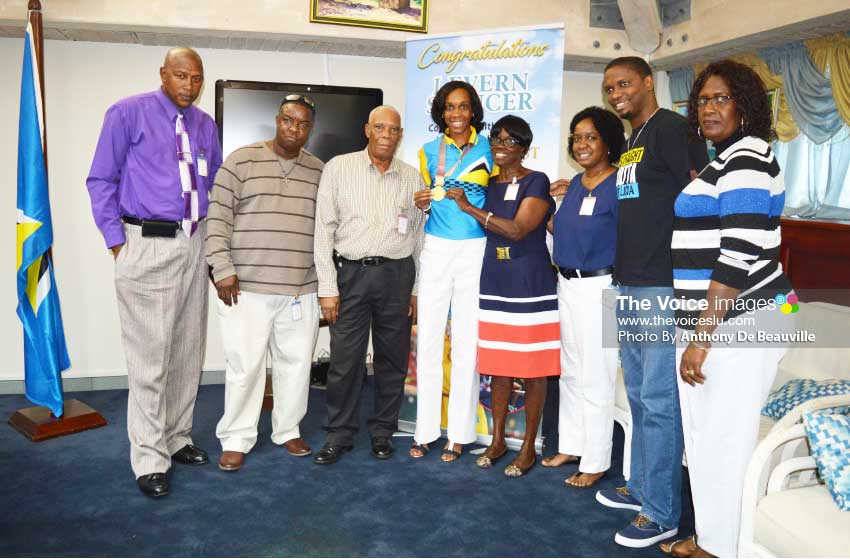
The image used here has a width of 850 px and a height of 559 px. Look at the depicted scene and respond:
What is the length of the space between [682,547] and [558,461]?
960mm

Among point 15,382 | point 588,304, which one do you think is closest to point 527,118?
point 588,304

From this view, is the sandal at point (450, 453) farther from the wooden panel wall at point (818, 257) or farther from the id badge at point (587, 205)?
the wooden panel wall at point (818, 257)

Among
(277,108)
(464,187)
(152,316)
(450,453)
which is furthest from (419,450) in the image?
(277,108)

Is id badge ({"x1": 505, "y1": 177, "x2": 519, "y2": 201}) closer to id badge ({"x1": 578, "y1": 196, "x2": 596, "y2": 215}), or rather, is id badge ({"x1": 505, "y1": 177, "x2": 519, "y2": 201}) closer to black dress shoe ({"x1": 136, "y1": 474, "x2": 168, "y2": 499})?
id badge ({"x1": 578, "y1": 196, "x2": 596, "y2": 215})

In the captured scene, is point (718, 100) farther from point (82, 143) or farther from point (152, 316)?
point (82, 143)

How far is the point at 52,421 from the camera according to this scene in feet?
12.2

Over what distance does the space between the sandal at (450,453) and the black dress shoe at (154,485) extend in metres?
1.36

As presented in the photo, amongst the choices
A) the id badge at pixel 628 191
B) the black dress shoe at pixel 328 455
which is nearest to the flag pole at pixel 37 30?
the black dress shoe at pixel 328 455

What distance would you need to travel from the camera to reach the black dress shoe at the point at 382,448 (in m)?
3.42

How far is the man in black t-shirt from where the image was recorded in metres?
2.42

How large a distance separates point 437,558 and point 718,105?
6.13 feet

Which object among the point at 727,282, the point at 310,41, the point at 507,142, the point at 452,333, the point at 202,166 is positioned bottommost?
the point at 452,333

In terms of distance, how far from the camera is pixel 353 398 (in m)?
3.42

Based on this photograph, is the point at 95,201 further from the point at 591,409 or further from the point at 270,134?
the point at 591,409
